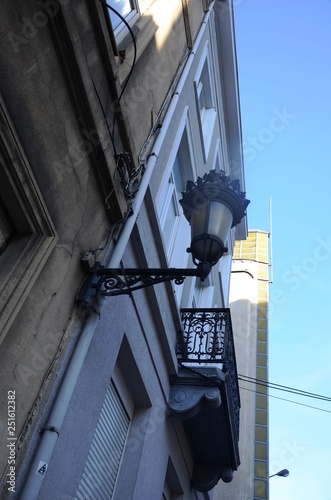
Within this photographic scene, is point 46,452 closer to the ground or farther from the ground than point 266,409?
closer to the ground

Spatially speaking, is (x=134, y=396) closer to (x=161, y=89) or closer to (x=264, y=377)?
(x=161, y=89)

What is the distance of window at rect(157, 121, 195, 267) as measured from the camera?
792 centimetres

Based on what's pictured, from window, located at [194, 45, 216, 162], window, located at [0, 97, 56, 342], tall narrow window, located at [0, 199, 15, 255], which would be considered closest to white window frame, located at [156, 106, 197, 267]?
window, located at [194, 45, 216, 162]

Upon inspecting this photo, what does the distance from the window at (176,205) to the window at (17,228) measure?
3899mm

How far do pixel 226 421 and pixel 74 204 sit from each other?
16.9 feet

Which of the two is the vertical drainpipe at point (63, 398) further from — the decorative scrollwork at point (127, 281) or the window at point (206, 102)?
the window at point (206, 102)

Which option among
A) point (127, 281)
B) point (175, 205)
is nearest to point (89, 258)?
point (127, 281)

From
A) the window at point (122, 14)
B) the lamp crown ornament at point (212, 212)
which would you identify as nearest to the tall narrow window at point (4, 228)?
the lamp crown ornament at point (212, 212)

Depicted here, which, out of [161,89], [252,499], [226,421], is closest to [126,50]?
[161,89]

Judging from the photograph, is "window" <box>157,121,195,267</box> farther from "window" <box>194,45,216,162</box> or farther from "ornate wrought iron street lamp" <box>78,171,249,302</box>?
"ornate wrought iron street lamp" <box>78,171,249,302</box>

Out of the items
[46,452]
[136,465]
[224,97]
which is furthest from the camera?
[224,97]

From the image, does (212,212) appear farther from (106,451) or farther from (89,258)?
(106,451)

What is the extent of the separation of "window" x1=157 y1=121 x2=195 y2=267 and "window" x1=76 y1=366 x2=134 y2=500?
2.88 metres

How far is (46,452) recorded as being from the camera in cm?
314
